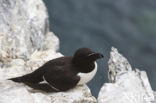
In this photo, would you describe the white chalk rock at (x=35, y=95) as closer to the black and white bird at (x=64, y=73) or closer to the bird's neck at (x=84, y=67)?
the black and white bird at (x=64, y=73)

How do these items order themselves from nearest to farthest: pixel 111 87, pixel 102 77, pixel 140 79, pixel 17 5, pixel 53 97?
pixel 53 97
pixel 111 87
pixel 140 79
pixel 17 5
pixel 102 77

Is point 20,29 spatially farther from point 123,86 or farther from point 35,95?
point 123,86

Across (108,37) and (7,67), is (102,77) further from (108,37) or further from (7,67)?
(7,67)

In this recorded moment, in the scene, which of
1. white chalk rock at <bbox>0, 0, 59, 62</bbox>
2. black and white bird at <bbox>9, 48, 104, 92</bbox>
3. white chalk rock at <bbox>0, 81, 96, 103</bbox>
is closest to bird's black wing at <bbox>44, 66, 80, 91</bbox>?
black and white bird at <bbox>9, 48, 104, 92</bbox>

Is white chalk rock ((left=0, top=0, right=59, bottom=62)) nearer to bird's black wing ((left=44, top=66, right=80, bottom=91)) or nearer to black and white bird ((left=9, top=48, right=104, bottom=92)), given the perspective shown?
black and white bird ((left=9, top=48, right=104, bottom=92))

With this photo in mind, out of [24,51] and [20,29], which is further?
[20,29]

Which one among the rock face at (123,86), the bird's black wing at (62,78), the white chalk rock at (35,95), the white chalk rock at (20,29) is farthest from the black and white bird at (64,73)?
the white chalk rock at (20,29)

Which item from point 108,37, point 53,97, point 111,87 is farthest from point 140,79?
point 108,37

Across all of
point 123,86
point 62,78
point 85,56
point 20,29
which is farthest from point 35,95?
Result: point 20,29
